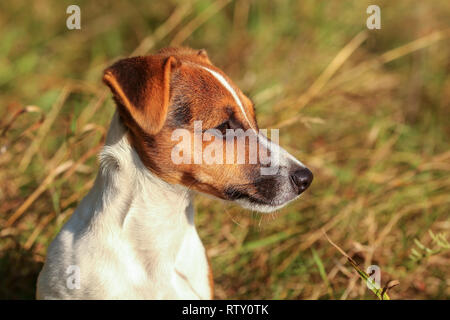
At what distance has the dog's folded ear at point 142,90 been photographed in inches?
106

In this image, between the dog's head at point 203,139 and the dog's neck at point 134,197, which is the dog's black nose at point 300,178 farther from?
the dog's neck at point 134,197

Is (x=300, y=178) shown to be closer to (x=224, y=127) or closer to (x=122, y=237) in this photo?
(x=224, y=127)

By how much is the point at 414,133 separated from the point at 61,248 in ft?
13.3

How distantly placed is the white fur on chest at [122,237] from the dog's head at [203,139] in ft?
0.38

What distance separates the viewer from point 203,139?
286 cm

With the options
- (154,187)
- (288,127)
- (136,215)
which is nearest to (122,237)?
(136,215)

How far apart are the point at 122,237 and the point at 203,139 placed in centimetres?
69

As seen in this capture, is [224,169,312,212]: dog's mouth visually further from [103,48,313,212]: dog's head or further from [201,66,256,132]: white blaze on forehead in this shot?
[201,66,256,132]: white blaze on forehead

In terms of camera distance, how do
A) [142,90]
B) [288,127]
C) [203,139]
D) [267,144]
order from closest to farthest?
[142,90] → [203,139] → [267,144] → [288,127]

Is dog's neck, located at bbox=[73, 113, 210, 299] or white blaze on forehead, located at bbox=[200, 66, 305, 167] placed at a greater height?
white blaze on forehead, located at bbox=[200, 66, 305, 167]

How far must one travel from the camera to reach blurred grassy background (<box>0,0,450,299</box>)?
4113 millimetres

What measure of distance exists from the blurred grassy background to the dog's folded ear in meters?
1.41

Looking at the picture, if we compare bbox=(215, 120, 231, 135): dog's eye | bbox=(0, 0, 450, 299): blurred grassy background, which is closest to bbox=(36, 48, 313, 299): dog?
bbox=(215, 120, 231, 135): dog's eye

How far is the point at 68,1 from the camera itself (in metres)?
7.52
